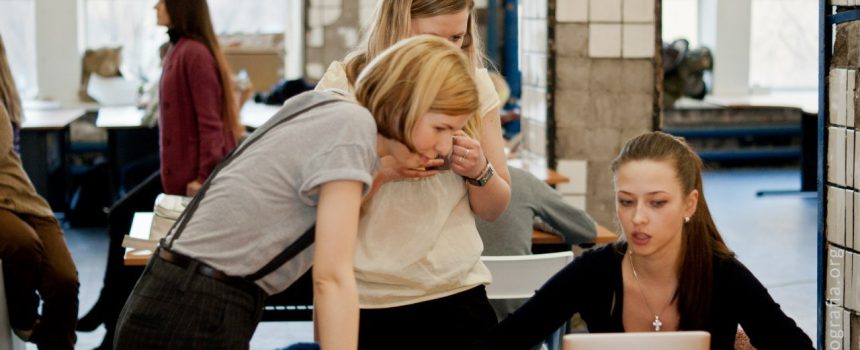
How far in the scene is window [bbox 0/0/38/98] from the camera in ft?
31.8

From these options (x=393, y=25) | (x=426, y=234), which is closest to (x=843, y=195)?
(x=426, y=234)

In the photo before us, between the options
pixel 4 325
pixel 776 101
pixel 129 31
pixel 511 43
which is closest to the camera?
pixel 4 325

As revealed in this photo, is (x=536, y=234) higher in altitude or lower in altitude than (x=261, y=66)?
lower

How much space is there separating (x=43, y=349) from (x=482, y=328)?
2.27m

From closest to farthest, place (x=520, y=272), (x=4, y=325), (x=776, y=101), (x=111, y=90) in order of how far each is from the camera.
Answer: (x=520, y=272)
(x=4, y=325)
(x=776, y=101)
(x=111, y=90)

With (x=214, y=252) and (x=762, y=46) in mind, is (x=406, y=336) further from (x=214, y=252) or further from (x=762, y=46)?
(x=762, y=46)

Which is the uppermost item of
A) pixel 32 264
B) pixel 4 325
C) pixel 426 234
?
pixel 426 234

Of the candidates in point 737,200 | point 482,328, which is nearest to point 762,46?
point 737,200

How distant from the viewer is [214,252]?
192 centimetres

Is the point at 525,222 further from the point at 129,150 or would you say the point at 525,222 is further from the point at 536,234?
the point at 129,150

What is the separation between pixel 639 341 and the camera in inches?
81.2

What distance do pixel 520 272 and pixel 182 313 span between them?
1443mm

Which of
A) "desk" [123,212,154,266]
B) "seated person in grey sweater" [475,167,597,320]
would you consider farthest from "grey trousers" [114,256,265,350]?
"seated person in grey sweater" [475,167,597,320]

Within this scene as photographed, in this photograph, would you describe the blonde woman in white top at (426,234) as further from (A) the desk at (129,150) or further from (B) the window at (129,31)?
(B) the window at (129,31)
